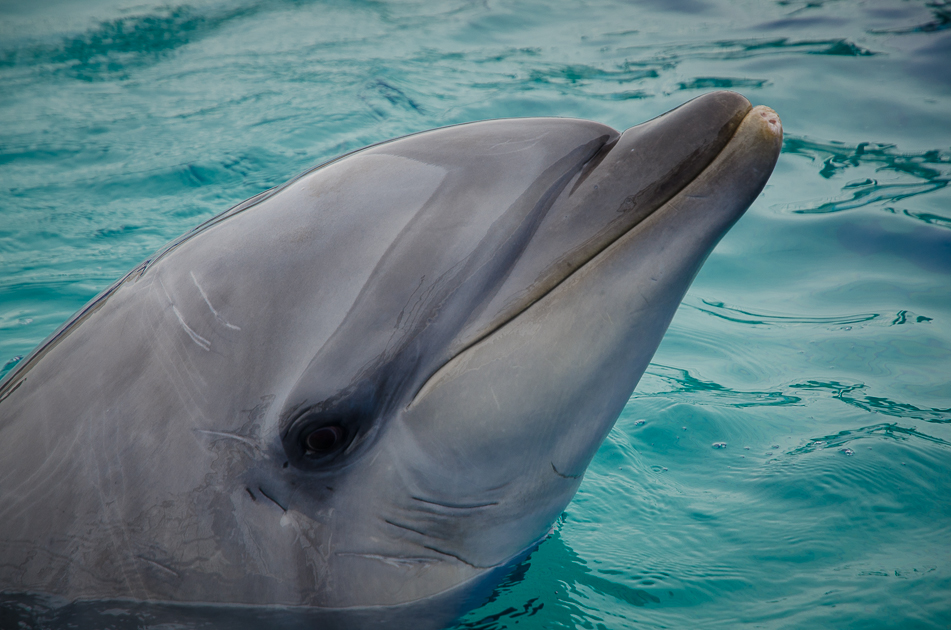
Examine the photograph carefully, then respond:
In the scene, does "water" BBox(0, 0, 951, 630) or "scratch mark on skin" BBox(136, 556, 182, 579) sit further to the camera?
"water" BBox(0, 0, 951, 630)

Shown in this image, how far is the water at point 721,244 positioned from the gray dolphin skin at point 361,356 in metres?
1.12

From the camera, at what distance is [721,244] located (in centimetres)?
741

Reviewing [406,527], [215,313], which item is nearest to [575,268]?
[406,527]

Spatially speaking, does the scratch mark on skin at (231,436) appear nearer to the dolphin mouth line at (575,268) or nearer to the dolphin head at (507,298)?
the dolphin head at (507,298)

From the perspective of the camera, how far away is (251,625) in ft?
8.01

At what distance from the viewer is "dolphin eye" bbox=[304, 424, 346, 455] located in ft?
7.43

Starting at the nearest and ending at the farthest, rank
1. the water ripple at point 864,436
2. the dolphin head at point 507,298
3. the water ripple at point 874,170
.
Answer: the dolphin head at point 507,298
the water ripple at point 864,436
the water ripple at point 874,170

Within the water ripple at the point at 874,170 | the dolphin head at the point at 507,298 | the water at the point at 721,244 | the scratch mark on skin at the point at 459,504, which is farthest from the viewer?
the water ripple at the point at 874,170

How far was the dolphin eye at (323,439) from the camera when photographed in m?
2.26

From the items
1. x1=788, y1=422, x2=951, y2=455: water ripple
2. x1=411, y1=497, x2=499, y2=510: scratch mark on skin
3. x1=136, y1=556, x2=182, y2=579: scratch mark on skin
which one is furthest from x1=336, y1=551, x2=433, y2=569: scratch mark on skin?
x1=788, y1=422, x2=951, y2=455: water ripple

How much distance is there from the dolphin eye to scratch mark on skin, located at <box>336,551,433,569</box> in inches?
15.7

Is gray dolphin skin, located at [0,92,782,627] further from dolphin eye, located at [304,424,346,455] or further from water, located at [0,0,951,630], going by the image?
water, located at [0,0,951,630]

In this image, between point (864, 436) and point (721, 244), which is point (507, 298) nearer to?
point (864, 436)

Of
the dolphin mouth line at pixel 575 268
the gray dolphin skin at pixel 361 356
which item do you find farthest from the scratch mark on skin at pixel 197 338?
the dolphin mouth line at pixel 575 268
